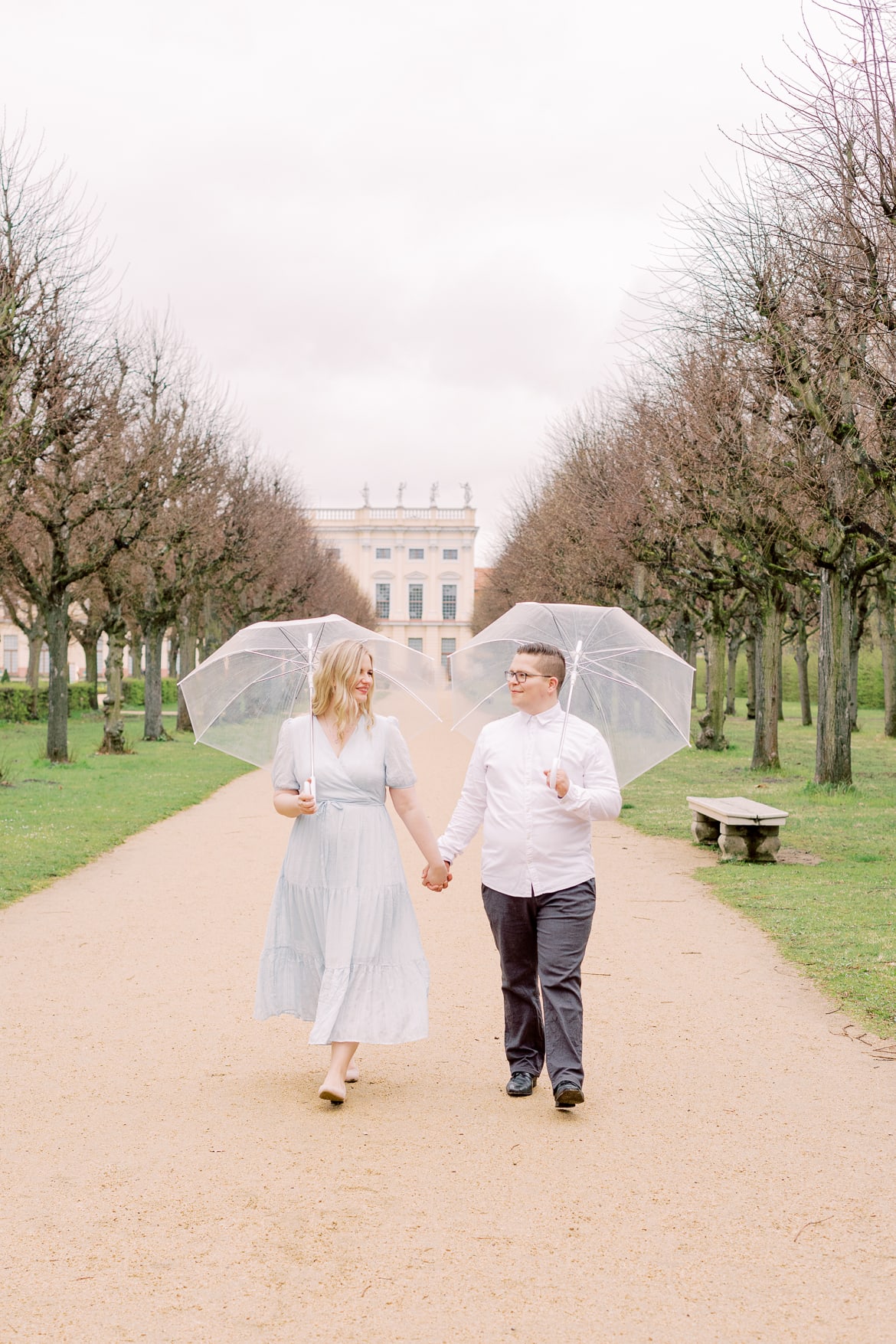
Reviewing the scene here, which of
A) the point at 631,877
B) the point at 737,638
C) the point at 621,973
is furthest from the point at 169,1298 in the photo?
the point at 737,638

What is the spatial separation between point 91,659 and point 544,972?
123 feet

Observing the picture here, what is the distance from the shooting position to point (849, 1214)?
12.2 feet

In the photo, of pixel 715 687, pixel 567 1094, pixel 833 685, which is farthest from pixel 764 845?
pixel 715 687

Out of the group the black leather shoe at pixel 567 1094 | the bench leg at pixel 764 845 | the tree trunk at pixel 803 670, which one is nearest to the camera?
the black leather shoe at pixel 567 1094

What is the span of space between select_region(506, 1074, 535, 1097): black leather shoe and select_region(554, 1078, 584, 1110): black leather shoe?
10.7 inches

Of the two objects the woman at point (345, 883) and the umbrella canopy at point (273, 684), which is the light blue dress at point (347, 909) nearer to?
the woman at point (345, 883)

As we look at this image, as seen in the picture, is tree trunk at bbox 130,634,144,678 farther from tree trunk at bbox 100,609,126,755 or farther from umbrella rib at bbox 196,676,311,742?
umbrella rib at bbox 196,676,311,742

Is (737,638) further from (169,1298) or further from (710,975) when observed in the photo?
(169,1298)

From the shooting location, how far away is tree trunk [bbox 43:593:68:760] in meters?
21.4

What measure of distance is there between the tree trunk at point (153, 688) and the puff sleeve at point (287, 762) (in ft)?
80.2

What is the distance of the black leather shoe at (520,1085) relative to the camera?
4.85 meters

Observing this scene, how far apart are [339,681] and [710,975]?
3.33m

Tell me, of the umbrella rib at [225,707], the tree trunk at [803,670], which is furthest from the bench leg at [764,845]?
the tree trunk at [803,670]

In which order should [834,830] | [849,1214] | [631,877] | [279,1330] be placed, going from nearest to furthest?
[279,1330] < [849,1214] < [631,877] < [834,830]
